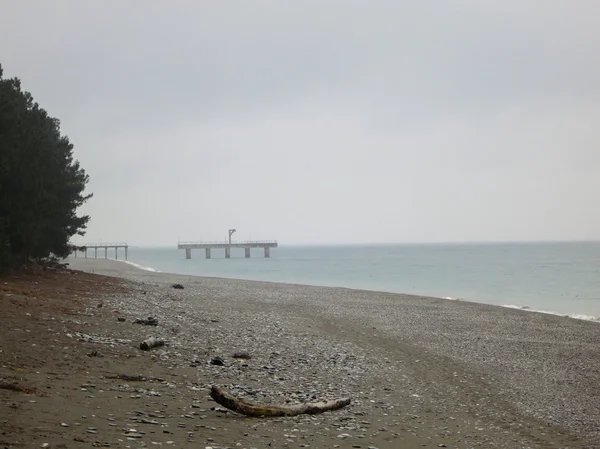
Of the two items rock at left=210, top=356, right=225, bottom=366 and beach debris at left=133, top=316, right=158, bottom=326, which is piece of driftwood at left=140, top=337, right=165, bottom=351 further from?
beach debris at left=133, top=316, right=158, bottom=326

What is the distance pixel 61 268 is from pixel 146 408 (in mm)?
33229

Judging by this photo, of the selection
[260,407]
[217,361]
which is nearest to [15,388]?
[260,407]

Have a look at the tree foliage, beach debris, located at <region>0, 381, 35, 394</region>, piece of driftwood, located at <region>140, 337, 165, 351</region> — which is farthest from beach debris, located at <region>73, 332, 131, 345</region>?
the tree foliage

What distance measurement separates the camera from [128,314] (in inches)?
792

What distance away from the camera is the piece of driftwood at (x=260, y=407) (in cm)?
923

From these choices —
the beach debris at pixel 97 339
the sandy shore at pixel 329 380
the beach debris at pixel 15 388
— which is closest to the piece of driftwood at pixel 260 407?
the sandy shore at pixel 329 380

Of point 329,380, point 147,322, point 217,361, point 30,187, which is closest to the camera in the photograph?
point 329,380

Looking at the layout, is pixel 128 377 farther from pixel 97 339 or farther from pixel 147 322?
pixel 147 322

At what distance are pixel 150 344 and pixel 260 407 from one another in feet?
18.9

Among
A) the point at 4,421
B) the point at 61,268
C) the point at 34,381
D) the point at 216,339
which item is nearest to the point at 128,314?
the point at 216,339

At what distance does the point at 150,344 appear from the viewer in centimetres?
1414

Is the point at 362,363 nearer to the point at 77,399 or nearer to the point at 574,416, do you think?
the point at 574,416

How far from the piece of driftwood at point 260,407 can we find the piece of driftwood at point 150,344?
4.57 metres

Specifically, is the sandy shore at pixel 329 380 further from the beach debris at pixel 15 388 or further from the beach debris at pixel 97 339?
the beach debris at pixel 15 388
